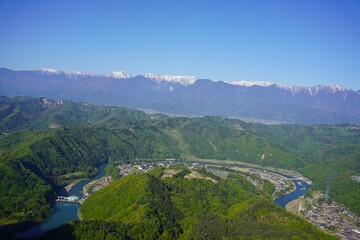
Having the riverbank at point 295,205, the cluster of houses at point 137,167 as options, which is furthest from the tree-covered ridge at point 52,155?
the riverbank at point 295,205

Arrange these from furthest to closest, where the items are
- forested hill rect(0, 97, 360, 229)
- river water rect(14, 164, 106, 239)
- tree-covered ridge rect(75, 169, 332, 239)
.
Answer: forested hill rect(0, 97, 360, 229)
river water rect(14, 164, 106, 239)
tree-covered ridge rect(75, 169, 332, 239)

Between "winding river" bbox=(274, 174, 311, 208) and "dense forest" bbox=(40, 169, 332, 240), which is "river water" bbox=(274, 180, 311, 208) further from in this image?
"dense forest" bbox=(40, 169, 332, 240)

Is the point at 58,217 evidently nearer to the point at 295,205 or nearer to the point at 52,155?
the point at 52,155

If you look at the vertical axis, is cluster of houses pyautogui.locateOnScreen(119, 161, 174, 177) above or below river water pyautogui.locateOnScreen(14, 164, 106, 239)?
below

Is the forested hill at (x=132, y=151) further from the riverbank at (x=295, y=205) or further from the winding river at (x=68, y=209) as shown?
the riverbank at (x=295, y=205)

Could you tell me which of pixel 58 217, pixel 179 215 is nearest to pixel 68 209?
pixel 58 217

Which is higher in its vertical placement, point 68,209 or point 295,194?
point 68,209

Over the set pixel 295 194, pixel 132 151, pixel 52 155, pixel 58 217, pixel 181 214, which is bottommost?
pixel 295 194

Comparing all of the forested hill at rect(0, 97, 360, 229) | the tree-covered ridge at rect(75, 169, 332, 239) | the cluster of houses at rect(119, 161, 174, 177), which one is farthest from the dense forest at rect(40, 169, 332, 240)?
the cluster of houses at rect(119, 161, 174, 177)
